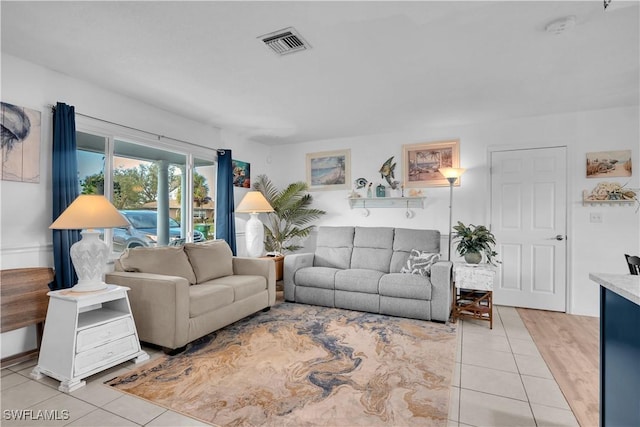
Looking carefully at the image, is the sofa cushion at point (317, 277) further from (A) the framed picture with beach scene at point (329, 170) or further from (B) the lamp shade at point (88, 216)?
(B) the lamp shade at point (88, 216)

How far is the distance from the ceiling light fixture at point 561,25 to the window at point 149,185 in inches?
138

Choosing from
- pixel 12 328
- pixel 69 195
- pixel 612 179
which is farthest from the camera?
pixel 612 179

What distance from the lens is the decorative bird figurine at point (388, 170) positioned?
4.81 metres

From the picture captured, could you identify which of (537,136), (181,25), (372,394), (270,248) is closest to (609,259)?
(537,136)

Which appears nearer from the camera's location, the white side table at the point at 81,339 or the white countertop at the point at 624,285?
the white countertop at the point at 624,285

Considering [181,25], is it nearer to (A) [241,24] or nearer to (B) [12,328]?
(A) [241,24]

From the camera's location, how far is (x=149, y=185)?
379cm

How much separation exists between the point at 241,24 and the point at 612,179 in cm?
421

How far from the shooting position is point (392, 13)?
6.53 feet

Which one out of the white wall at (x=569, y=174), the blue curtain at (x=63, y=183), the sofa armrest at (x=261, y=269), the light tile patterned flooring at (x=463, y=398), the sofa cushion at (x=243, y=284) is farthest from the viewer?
the sofa armrest at (x=261, y=269)

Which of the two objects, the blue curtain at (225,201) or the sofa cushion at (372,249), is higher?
the blue curtain at (225,201)

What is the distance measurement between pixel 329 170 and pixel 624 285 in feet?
14.1

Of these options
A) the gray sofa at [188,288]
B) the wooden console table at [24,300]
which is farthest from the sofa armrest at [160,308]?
the wooden console table at [24,300]

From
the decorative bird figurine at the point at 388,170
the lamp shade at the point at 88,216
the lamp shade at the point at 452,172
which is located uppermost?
the decorative bird figurine at the point at 388,170
